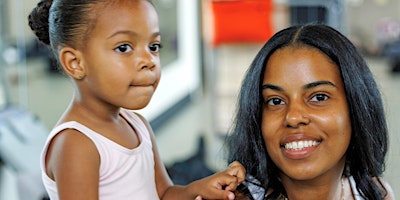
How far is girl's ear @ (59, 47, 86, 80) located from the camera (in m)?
1.64

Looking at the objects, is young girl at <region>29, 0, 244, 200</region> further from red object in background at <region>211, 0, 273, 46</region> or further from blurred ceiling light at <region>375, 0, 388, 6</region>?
blurred ceiling light at <region>375, 0, 388, 6</region>

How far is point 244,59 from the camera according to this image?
578 centimetres

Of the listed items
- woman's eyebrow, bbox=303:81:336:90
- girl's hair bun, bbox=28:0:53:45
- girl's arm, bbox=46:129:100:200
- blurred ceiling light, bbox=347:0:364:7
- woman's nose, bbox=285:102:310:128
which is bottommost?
blurred ceiling light, bbox=347:0:364:7

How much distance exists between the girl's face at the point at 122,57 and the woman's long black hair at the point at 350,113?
0.79ft

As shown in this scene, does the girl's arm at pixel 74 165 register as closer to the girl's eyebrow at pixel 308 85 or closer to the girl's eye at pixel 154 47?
the girl's eye at pixel 154 47

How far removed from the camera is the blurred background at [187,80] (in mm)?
3637

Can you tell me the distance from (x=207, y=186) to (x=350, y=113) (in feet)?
1.20

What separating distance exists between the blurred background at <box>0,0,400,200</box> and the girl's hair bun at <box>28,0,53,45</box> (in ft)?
1.13

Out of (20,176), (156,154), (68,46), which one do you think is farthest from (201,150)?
(68,46)

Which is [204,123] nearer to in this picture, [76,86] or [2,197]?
[2,197]

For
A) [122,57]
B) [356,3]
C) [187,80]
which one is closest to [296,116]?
[122,57]

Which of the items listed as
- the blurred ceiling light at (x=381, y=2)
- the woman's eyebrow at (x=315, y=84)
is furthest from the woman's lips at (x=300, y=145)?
the blurred ceiling light at (x=381, y=2)

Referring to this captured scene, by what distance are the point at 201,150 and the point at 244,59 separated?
4.35 ft

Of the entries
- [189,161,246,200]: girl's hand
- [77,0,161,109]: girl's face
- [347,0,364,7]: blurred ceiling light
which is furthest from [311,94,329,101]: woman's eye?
[347,0,364,7]: blurred ceiling light
